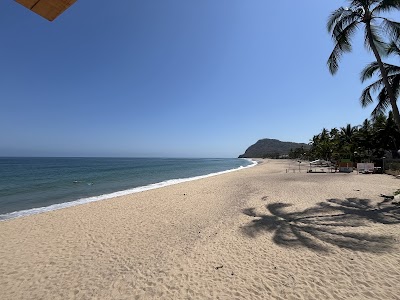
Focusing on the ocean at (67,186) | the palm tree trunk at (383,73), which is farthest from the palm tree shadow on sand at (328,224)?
the ocean at (67,186)

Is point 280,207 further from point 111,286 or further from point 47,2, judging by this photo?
point 47,2

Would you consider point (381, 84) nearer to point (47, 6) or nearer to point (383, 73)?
point (383, 73)

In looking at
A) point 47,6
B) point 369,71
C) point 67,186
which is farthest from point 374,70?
point 67,186

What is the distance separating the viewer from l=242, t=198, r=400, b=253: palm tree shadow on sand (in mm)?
5549

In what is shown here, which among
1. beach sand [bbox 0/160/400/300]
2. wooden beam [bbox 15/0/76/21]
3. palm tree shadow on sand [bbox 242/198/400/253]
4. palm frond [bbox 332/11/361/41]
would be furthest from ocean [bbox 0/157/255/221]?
Result: palm frond [bbox 332/11/361/41]

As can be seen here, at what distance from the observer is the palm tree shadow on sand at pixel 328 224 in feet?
18.2

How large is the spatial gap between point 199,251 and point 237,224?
7.76ft

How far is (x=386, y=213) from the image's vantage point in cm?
771

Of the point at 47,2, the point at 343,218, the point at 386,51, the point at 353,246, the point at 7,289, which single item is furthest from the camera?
the point at 386,51

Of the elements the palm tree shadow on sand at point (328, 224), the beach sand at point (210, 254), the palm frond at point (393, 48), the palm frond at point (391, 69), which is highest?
the palm frond at point (393, 48)

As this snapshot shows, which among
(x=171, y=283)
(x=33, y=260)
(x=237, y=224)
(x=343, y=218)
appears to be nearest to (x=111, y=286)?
(x=171, y=283)

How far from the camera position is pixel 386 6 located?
8688mm

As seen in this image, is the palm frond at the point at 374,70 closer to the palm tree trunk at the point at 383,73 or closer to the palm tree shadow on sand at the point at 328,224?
the palm tree trunk at the point at 383,73

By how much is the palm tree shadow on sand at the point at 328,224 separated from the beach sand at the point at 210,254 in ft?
0.09
